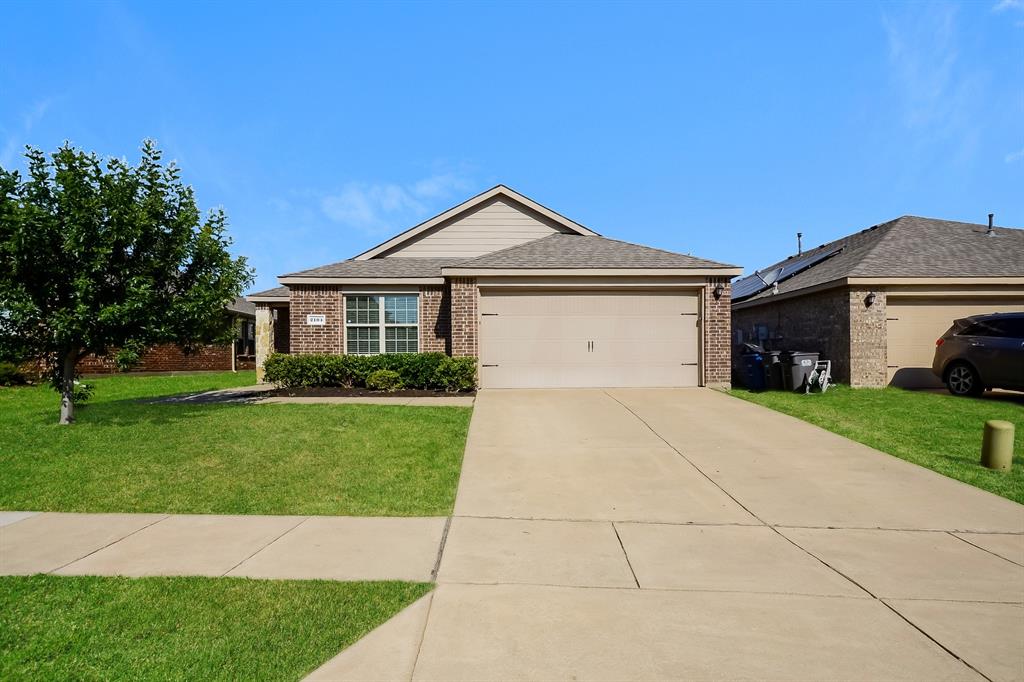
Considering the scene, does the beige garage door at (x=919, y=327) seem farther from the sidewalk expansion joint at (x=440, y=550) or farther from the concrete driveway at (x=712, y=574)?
the sidewalk expansion joint at (x=440, y=550)

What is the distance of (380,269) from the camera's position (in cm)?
1456

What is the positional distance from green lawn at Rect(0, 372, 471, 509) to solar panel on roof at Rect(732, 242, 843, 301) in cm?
1377

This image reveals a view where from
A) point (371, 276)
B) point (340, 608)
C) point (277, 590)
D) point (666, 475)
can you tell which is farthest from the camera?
point (371, 276)

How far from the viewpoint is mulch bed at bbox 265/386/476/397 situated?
12031 millimetres

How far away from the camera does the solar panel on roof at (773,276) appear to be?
17.6m

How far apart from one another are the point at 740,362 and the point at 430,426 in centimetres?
954

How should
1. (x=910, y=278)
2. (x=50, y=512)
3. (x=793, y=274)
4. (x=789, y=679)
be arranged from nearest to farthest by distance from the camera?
(x=789, y=679) → (x=50, y=512) → (x=910, y=278) → (x=793, y=274)

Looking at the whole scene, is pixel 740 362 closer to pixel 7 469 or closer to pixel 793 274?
pixel 793 274

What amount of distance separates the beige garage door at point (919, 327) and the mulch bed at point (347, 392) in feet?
35.7

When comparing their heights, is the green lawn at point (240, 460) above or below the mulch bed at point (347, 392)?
below

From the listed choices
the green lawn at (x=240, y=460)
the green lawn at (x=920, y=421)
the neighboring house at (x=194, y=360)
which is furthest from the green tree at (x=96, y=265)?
the green lawn at (x=920, y=421)

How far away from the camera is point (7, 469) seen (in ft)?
20.4

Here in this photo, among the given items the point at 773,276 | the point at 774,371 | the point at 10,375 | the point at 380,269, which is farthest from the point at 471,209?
the point at 10,375

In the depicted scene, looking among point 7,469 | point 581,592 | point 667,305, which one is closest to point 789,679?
point 581,592
